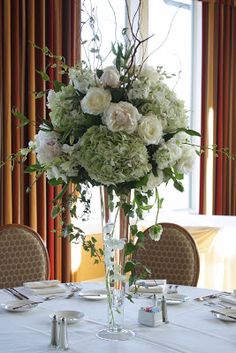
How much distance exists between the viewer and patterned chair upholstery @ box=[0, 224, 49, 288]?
2.59m

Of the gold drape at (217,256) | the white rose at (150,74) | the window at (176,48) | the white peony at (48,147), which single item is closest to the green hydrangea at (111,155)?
the white peony at (48,147)

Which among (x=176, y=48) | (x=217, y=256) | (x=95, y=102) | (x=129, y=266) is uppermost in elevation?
(x=176, y=48)

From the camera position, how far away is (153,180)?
1.61 m

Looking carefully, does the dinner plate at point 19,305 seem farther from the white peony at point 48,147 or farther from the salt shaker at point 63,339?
the white peony at point 48,147

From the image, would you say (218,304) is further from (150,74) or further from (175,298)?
(150,74)

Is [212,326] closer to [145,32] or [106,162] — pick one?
[106,162]

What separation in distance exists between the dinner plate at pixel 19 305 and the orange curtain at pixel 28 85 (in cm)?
152

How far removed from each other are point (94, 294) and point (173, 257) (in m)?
0.65

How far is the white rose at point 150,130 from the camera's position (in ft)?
5.03

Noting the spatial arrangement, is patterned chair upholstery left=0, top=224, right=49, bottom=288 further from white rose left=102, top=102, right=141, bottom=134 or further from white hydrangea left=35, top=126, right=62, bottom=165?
white rose left=102, top=102, right=141, bottom=134

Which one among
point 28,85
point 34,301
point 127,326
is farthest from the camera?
point 28,85

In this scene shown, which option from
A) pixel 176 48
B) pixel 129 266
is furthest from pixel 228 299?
pixel 176 48

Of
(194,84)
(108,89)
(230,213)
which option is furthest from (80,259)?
(108,89)

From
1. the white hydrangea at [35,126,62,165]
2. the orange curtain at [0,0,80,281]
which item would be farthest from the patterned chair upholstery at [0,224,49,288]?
the white hydrangea at [35,126,62,165]
